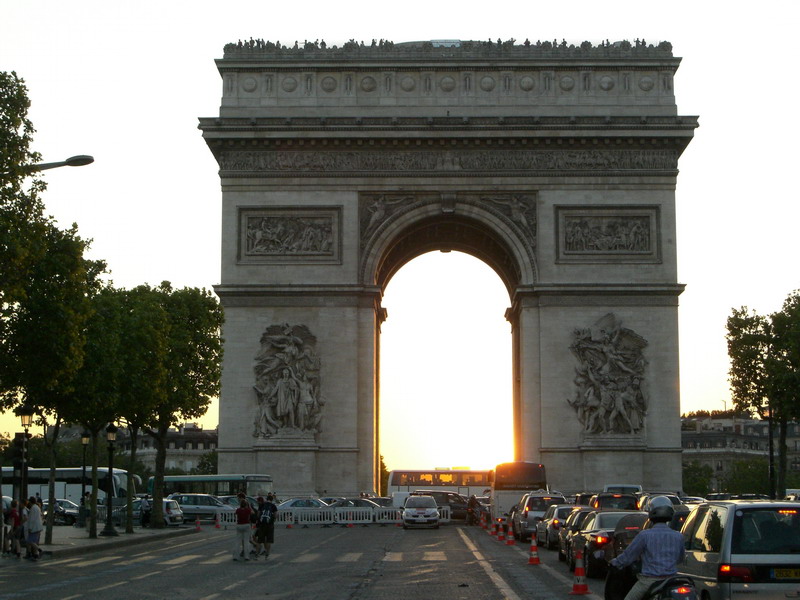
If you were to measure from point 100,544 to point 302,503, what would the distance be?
15.3 m

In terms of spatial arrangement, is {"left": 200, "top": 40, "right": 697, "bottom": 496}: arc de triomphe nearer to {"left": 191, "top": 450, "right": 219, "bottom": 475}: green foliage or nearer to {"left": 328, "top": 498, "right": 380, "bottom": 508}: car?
{"left": 328, "top": 498, "right": 380, "bottom": 508}: car

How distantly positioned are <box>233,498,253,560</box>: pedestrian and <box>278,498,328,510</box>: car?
21.3 m

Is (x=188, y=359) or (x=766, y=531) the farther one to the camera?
(x=188, y=359)

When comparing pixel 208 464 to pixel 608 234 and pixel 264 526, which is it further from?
pixel 264 526

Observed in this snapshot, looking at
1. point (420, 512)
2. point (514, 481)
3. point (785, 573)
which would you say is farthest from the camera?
point (514, 481)

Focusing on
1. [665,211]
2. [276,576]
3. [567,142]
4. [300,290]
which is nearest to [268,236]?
[300,290]

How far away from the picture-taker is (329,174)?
58.7 metres

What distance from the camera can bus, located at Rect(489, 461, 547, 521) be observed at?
5322 cm

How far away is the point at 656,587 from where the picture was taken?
1333 cm

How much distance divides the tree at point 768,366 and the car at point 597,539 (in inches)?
1497

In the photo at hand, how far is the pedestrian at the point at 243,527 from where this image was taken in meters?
31.9

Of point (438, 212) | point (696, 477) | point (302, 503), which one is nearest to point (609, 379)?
point (438, 212)

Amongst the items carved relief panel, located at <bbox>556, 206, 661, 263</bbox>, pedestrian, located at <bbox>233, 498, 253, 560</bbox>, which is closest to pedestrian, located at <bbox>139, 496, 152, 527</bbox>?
carved relief panel, located at <bbox>556, 206, 661, 263</bbox>

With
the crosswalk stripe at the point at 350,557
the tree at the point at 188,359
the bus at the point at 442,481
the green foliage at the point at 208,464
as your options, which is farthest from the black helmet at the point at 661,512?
the green foliage at the point at 208,464
